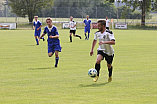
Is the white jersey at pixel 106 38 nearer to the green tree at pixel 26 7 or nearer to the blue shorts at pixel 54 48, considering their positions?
the blue shorts at pixel 54 48

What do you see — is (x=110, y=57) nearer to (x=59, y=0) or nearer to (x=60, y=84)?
(x=60, y=84)

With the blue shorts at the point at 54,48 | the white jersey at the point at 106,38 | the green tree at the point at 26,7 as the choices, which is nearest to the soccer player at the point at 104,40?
the white jersey at the point at 106,38

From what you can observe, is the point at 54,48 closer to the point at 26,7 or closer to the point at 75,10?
the point at 26,7

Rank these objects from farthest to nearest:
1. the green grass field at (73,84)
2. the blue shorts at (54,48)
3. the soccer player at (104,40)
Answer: the blue shorts at (54,48), the soccer player at (104,40), the green grass field at (73,84)

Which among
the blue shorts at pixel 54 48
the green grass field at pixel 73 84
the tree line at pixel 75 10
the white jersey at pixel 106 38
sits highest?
the tree line at pixel 75 10

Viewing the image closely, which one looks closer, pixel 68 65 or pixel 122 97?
pixel 122 97

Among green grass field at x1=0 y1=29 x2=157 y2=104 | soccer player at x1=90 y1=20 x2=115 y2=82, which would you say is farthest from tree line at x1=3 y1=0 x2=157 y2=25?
soccer player at x1=90 y1=20 x2=115 y2=82

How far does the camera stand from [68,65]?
14.3 m

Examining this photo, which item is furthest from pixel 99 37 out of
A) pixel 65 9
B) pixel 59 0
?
pixel 59 0

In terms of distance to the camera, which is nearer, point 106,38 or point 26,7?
point 106,38

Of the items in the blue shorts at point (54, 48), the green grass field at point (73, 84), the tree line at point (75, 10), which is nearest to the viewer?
the green grass field at point (73, 84)

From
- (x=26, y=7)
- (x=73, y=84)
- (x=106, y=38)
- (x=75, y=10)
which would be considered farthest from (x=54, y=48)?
(x=75, y=10)

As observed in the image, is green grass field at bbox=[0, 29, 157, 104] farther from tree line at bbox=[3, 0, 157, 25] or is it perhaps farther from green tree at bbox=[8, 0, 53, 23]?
tree line at bbox=[3, 0, 157, 25]

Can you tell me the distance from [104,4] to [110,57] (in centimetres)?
9284
